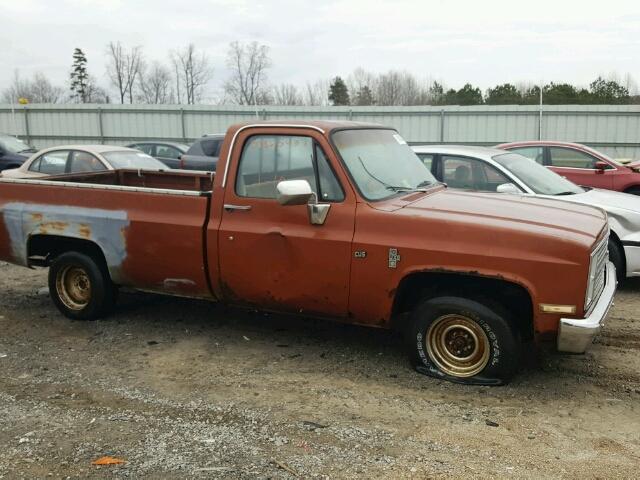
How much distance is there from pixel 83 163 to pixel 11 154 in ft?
24.7

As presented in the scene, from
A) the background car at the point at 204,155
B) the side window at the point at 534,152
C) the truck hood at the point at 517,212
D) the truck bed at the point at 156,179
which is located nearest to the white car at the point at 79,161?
the background car at the point at 204,155

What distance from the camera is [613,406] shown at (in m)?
4.30

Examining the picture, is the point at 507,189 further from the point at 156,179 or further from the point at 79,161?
the point at 79,161

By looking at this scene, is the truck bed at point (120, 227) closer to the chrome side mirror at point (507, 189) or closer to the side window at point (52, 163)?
the chrome side mirror at point (507, 189)

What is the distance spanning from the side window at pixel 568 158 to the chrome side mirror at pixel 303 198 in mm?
6789

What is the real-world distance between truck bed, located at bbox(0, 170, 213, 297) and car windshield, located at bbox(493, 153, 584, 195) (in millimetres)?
3953

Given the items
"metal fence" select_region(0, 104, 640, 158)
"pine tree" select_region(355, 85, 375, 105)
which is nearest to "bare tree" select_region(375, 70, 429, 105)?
"pine tree" select_region(355, 85, 375, 105)

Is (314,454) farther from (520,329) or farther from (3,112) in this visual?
(3,112)

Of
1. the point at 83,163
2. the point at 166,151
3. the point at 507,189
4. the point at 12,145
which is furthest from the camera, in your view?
the point at 166,151

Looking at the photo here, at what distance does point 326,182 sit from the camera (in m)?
4.88

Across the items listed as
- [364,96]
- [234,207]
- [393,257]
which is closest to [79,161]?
[234,207]

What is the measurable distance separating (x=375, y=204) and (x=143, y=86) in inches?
2566

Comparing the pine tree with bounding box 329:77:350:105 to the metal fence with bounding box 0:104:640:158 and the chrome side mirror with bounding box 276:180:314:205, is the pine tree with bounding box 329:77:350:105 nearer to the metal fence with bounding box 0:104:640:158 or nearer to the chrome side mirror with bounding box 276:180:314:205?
the metal fence with bounding box 0:104:640:158

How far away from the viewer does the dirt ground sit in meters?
3.56
